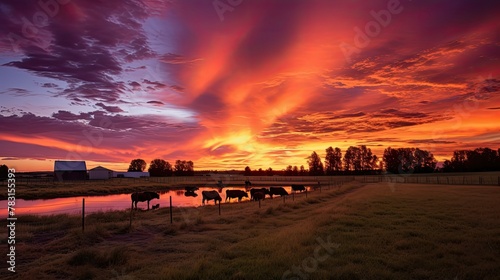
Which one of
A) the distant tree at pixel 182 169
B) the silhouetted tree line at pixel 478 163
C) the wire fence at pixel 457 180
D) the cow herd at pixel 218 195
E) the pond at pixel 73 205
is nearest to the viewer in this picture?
the pond at pixel 73 205

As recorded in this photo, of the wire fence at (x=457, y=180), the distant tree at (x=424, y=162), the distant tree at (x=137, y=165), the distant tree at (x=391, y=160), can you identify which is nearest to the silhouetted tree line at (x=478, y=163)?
the distant tree at (x=424, y=162)

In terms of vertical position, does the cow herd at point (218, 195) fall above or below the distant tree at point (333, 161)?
below

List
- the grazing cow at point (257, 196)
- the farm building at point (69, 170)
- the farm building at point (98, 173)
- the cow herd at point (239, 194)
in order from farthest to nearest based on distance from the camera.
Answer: the farm building at point (98, 173) → the farm building at point (69, 170) → the cow herd at point (239, 194) → the grazing cow at point (257, 196)

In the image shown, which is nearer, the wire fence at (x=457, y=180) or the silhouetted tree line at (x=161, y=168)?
the wire fence at (x=457, y=180)

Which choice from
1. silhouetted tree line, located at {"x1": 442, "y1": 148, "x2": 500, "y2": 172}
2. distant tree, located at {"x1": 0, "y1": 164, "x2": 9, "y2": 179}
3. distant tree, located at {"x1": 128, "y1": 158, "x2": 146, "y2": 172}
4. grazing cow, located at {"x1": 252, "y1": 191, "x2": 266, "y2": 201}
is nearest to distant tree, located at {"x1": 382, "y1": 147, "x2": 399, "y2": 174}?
silhouetted tree line, located at {"x1": 442, "y1": 148, "x2": 500, "y2": 172}

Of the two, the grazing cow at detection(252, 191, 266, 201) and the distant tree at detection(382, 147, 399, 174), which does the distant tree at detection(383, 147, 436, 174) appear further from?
the grazing cow at detection(252, 191, 266, 201)

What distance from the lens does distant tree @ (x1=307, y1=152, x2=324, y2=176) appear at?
16362cm

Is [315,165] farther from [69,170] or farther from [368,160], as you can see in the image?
[69,170]

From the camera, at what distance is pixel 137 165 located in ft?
612

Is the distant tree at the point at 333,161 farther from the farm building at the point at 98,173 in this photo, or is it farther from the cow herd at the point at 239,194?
the cow herd at the point at 239,194

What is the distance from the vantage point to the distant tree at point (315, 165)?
164 m

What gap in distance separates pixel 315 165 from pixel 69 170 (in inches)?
4415

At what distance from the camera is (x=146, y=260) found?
1143cm

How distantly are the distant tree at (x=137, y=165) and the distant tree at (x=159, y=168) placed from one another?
1102cm
